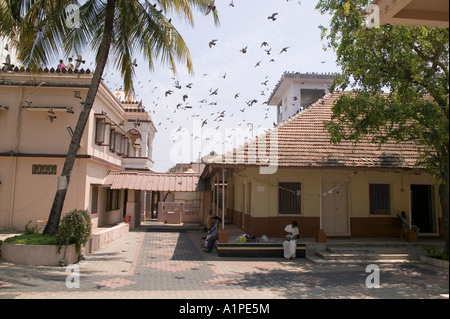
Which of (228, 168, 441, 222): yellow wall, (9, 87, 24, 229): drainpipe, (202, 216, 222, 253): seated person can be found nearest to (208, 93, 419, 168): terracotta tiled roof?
(228, 168, 441, 222): yellow wall

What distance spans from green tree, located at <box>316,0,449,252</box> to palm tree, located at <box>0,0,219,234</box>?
13.9ft

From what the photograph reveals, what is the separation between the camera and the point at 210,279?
8.98 metres

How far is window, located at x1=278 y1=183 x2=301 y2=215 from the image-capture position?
1416cm

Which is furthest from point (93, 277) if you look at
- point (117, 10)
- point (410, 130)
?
point (410, 130)

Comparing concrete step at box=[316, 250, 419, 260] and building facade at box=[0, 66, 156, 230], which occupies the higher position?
building facade at box=[0, 66, 156, 230]

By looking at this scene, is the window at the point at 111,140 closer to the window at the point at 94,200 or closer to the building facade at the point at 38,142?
the window at the point at 94,200

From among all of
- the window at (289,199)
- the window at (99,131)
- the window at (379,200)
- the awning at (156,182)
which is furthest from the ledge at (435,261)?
the window at (99,131)

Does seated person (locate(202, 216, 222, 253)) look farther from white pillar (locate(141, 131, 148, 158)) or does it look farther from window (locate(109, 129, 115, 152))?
white pillar (locate(141, 131, 148, 158))

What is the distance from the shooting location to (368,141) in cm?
1455

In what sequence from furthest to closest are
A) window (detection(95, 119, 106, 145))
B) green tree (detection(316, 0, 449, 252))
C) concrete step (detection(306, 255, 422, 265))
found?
window (detection(95, 119, 106, 145)) < concrete step (detection(306, 255, 422, 265)) < green tree (detection(316, 0, 449, 252))

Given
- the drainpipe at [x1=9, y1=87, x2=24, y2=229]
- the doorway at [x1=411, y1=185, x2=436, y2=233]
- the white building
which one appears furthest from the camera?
the white building

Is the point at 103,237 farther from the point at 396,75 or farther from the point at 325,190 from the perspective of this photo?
the point at 396,75

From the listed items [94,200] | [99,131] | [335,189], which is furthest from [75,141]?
[335,189]
